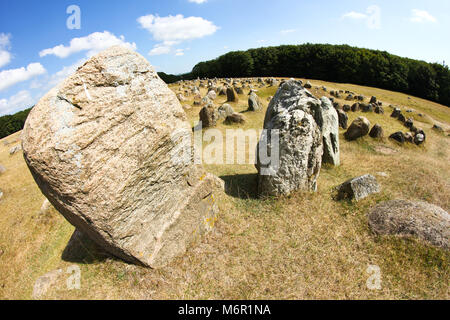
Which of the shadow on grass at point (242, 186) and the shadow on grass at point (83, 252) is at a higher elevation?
the shadow on grass at point (242, 186)

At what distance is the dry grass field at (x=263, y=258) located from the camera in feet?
13.2

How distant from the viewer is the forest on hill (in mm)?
34344

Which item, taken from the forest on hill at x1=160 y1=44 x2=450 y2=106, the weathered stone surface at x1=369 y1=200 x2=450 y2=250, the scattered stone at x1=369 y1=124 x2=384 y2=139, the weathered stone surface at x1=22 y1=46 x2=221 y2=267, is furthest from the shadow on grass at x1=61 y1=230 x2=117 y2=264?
the forest on hill at x1=160 y1=44 x2=450 y2=106

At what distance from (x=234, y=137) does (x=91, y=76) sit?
30.4ft

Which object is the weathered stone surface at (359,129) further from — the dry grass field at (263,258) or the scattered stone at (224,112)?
the scattered stone at (224,112)

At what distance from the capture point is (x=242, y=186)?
7102mm

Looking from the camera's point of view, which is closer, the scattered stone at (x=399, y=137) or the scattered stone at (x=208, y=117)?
the scattered stone at (x=399, y=137)

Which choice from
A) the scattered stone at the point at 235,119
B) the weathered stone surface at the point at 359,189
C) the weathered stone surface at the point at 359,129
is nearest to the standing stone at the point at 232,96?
the scattered stone at the point at 235,119

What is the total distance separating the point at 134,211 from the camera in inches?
147

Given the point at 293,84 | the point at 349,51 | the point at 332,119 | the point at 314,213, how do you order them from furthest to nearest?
the point at 349,51, the point at 332,119, the point at 293,84, the point at 314,213

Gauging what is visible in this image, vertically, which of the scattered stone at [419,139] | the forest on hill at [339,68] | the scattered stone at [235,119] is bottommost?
the scattered stone at [419,139]

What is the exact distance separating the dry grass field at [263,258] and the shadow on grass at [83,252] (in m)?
0.02
